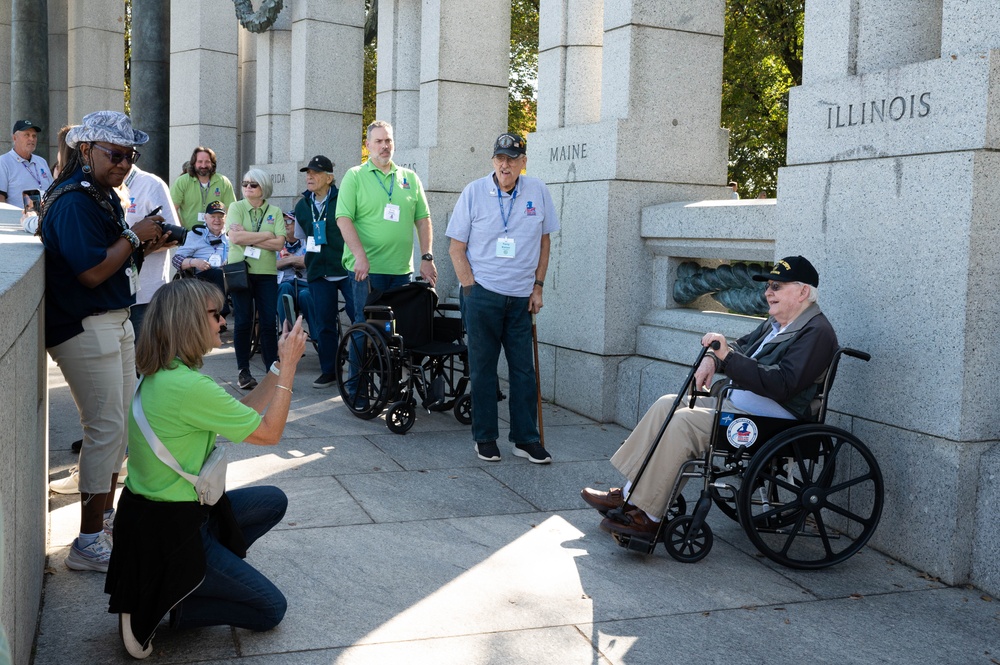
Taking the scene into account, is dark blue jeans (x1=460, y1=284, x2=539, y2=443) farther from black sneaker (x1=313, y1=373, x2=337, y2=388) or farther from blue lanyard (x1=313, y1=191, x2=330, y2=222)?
blue lanyard (x1=313, y1=191, x2=330, y2=222)

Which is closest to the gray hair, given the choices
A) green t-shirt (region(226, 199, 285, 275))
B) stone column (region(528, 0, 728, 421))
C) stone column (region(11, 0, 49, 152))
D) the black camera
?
green t-shirt (region(226, 199, 285, 275))

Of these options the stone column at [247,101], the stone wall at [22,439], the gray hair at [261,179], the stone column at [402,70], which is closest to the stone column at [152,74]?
the stone column at [247,101]

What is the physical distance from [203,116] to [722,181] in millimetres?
9541

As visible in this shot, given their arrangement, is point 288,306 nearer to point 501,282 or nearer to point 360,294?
point 360,294

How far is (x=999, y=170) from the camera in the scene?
14.9 feet

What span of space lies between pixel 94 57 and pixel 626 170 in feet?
53.4

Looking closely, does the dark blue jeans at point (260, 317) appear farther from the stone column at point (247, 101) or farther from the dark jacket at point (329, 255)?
the stone column at point (247, 101)

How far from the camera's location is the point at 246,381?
28.1ft

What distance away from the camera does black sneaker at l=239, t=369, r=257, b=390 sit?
8531 mm

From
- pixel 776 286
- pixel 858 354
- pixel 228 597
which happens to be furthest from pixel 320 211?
pixel 228 597

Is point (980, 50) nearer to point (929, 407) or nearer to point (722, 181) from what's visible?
point (929, 407)

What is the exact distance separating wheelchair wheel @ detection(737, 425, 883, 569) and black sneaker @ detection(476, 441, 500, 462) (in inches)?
75.7

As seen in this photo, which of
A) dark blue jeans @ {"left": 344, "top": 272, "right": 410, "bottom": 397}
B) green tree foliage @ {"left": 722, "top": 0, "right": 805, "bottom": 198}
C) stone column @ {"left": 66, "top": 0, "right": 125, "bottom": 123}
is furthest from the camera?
stone column @ {"left": 66, "top": 0, "right": 125, "bottom": 123}

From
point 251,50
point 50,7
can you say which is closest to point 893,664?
point 251,50
